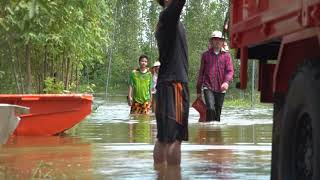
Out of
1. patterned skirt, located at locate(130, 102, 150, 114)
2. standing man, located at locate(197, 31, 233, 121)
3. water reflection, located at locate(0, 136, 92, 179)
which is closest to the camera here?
water reflection, located at locate(0, 136, 92, 179)

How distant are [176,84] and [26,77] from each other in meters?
8.66

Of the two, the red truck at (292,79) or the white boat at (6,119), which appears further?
the white boat at (6,119)

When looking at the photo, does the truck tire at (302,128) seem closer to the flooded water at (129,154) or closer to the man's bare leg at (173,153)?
the flooded water at (129,154)

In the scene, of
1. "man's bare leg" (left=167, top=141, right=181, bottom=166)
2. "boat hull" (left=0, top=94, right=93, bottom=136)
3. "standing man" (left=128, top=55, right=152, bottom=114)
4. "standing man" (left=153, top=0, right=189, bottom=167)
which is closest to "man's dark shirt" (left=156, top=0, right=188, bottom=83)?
"standing man" (left=153, top=0, right=189, bottom=167)

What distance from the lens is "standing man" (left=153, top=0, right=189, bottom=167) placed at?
771 cm

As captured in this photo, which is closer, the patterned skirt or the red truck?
the red truck

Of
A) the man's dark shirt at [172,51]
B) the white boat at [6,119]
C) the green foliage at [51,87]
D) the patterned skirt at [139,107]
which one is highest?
the man's dark shirt at [172,51]

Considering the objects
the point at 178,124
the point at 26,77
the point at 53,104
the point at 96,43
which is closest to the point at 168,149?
the point at 178,124

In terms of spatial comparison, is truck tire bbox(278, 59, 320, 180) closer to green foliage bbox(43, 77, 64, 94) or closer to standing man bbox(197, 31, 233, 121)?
standing man bbox(197, 31, 233, 121)

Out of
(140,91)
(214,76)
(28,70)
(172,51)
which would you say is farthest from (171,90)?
(140,91)

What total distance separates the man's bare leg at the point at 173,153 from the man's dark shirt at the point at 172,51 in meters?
0.63

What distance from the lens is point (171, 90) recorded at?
781 centimetres

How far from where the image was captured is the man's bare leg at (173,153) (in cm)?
779

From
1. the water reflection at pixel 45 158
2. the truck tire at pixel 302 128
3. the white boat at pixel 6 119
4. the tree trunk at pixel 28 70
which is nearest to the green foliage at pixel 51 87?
the tree trunk at pixel 28 70
